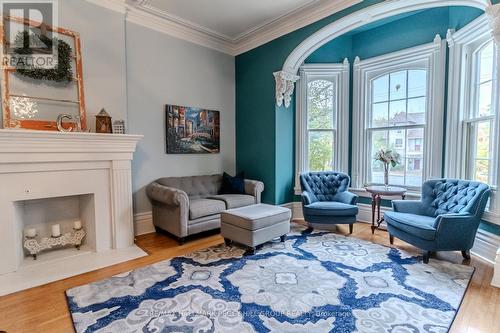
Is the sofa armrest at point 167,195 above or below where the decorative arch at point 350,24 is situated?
below

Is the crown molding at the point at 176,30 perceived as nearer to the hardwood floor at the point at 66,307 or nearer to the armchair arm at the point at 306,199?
the armchair arm at the point at 306,199

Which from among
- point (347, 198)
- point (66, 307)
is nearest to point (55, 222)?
point (66, 307)

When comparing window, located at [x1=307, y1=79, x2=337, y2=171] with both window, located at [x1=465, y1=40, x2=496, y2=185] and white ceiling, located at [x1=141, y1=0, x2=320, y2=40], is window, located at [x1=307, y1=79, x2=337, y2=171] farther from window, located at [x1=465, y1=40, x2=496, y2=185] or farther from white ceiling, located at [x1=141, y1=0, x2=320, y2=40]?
window, located at [x1=465, y1=40, x2=496, y2=185]

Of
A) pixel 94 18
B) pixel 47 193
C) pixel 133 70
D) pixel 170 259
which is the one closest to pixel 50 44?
pixel 94 18

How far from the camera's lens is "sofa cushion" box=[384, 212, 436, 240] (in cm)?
277

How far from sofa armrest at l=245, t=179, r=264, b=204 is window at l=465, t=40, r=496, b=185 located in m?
2.91

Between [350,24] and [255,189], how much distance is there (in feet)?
9.21

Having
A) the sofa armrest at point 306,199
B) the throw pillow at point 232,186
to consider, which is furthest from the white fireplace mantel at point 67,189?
the sofa armrest at point 306,199

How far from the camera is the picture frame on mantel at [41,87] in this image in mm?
2756

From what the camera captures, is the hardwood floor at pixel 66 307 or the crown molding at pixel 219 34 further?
the crown molding at pixel 219 34

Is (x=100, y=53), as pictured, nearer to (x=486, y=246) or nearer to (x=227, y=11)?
(x=227, y=11)

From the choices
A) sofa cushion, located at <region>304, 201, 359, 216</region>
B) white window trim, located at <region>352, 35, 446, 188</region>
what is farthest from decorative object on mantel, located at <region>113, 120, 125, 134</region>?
white window trim, located at <region>352, 35, 446, 188</region>

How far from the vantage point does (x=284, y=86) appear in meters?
4.42

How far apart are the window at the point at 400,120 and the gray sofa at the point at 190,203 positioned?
7.30 feet
